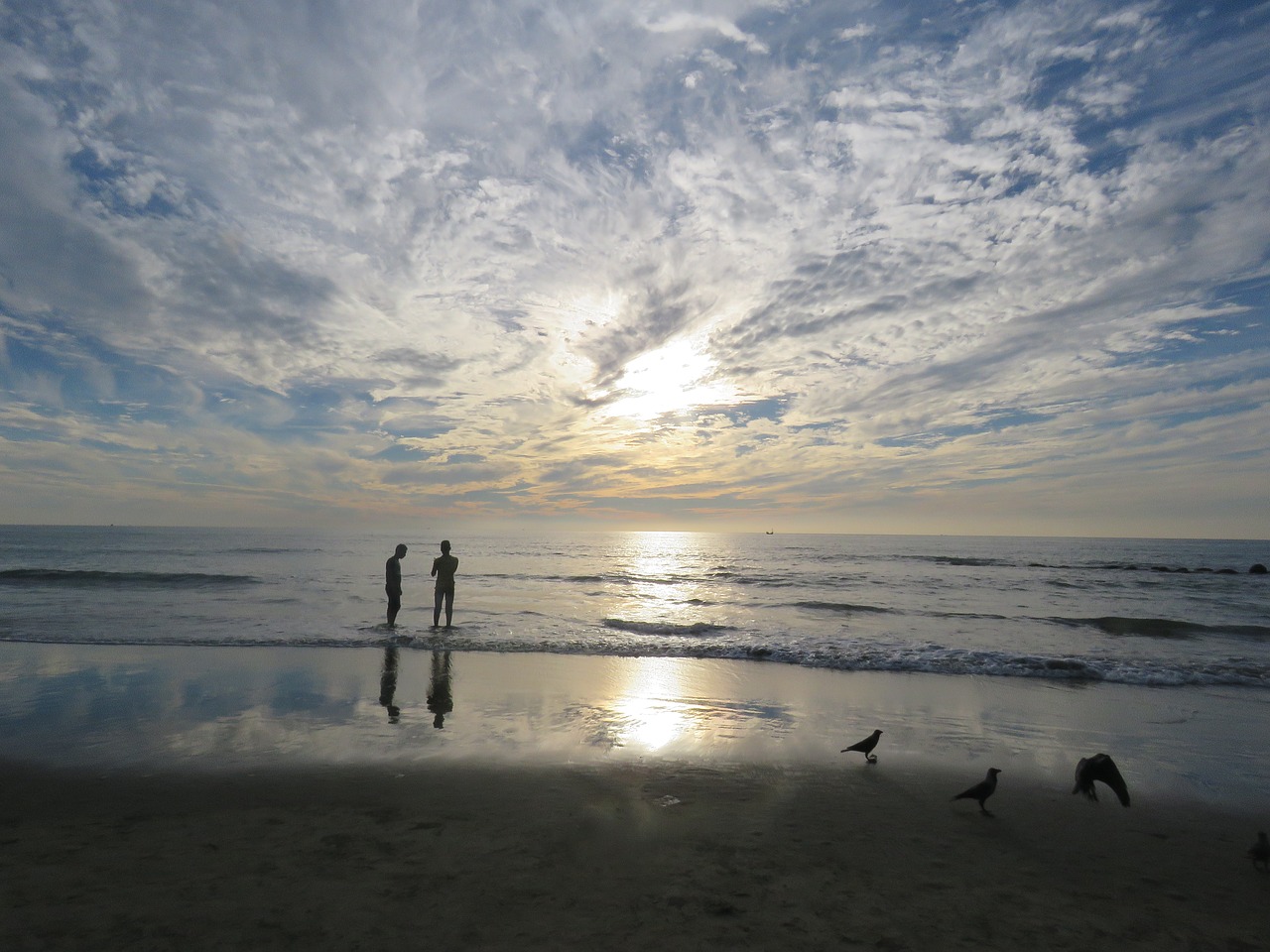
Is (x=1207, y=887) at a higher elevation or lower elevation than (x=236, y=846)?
lower

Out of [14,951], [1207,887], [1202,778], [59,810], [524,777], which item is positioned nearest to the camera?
[14,951]

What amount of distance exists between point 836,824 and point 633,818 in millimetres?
1910

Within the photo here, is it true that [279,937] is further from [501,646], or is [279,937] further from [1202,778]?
[501,646]

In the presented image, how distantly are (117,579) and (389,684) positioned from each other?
33594 millimetres

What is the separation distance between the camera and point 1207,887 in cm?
479

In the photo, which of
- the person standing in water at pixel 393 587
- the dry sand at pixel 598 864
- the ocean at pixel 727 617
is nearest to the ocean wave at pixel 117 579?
the ocean at pixel 727 617

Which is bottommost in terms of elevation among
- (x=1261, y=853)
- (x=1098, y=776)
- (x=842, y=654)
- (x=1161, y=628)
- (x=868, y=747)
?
(x=1161, y=628)

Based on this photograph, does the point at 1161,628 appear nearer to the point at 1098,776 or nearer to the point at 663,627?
the point at 663,627

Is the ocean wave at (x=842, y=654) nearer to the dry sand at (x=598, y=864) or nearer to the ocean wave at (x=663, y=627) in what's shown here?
the ocean wave at (x=663, y=627)

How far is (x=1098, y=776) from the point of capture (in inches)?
233

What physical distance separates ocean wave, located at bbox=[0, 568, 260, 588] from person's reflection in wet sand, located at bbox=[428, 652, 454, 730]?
25.5 m

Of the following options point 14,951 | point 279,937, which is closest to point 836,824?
point 279,937

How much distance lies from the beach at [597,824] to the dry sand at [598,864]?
27mm

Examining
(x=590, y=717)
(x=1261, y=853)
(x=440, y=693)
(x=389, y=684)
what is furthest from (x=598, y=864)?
(x=389, y=684)
